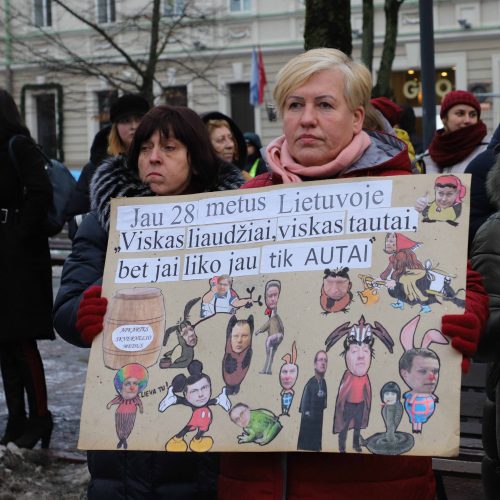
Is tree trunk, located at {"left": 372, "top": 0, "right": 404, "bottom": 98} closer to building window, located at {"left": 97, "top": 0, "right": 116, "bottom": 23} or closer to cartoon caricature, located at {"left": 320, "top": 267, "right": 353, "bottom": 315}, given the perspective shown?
cartoon caricature, located at {"left": 320, "top": 267, "right": 353, "bottom": 315}

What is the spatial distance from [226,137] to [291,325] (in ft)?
11.2

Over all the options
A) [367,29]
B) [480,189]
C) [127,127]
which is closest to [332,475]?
[480,189]

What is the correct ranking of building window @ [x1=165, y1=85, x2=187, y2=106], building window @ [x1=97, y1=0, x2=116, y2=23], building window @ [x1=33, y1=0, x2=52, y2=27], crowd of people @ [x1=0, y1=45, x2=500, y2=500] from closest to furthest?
crowd of people @ [x1=0, y1=45, x2=500, y2=500] < building window @ [x1=165, y1=85, x2=187, y2=106] < building window @ [x1=97, y1=0, x2=116, y2=23] < building window @ [x1=33, y1=0, x2=52, y2=27]

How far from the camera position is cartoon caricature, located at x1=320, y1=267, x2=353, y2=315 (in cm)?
245

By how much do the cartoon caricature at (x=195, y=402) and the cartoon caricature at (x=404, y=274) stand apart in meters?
0.45

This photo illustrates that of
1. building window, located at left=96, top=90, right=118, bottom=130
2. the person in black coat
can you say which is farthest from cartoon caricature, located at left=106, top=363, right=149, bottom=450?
building window, located at left=96, top=90, right=118, bottom=130

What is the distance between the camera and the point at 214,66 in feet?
98.0

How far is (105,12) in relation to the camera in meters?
29.5

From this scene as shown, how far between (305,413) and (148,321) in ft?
1.53

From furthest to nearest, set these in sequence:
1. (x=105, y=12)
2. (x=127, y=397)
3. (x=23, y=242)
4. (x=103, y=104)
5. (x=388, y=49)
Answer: (x=103, y=104) → (x=105, y=12) → (x=388, y=49) → (x=23, y=242) → (x=127, y=397)

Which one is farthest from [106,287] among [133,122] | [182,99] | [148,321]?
[182,99]

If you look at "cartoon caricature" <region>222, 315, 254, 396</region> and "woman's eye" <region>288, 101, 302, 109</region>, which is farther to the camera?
"woman's eye" <region>288, 101, 302, 109</region>

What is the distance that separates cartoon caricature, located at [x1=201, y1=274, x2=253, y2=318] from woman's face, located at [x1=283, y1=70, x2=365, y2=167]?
14.4 inches

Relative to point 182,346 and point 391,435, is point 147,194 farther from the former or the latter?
point 391,435
